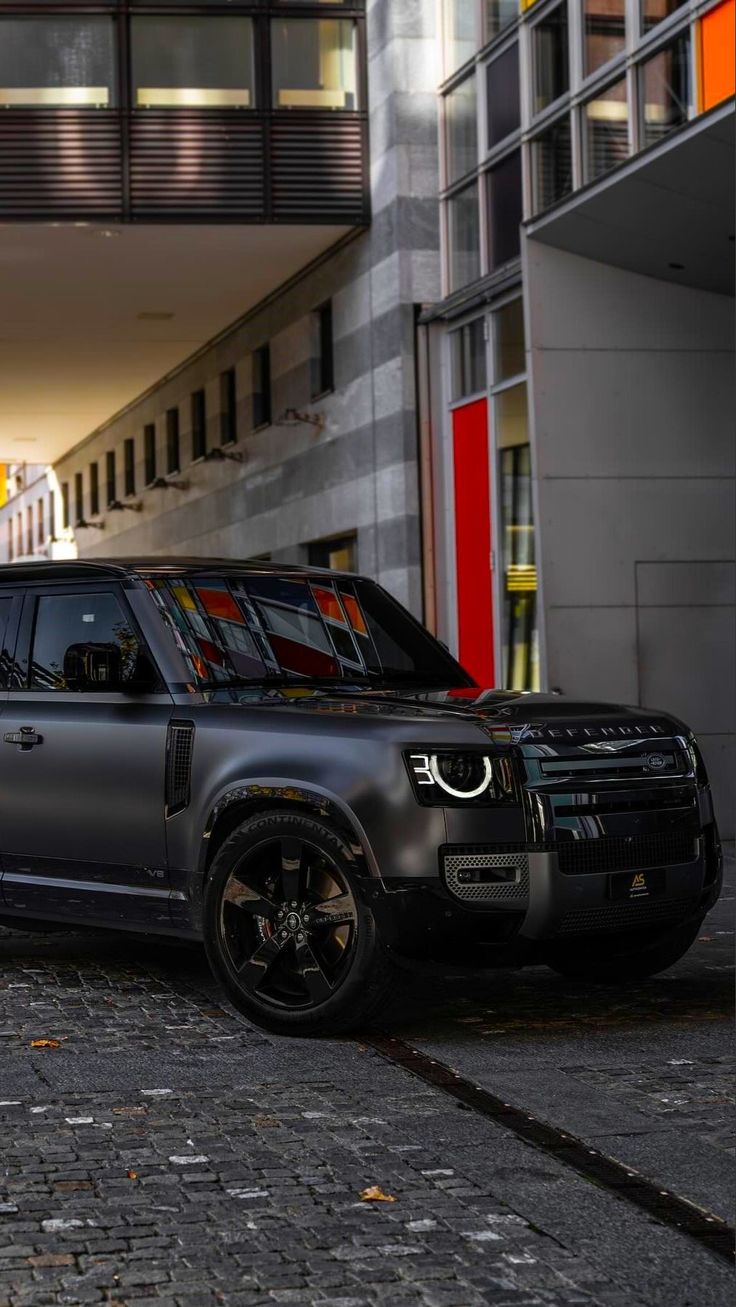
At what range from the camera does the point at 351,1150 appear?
529 cm

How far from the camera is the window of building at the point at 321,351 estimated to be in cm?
2228

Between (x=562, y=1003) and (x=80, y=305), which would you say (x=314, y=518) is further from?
(x=562, y=1003)

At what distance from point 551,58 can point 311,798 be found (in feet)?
36.9

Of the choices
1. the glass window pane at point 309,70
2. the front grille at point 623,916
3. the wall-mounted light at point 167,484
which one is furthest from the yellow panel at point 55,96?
the front grille at point 623,916

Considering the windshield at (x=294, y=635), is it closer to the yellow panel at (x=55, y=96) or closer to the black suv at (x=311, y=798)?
the black suv at (x=311, y=798)

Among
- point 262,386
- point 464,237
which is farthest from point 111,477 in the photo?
point 464,237

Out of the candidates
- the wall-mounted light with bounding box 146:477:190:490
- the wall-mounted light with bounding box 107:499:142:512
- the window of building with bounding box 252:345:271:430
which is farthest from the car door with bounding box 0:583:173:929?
the wall-mounted light with bounding box 107:499:142:512

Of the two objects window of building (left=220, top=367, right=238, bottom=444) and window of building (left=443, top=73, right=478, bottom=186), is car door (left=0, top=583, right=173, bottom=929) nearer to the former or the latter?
window of building (left=443, top=73, right=478, bottom=186)

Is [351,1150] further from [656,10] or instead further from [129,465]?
[129,465]

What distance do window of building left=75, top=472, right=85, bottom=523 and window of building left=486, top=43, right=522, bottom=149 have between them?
22.3 m

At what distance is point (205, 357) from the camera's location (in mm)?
27828

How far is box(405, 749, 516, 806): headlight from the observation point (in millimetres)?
6730

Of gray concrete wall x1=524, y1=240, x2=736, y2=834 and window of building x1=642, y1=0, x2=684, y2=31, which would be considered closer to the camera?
window of building x1=642, y1=0, x2=684, y2=31

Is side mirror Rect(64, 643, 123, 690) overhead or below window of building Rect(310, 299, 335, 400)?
below
